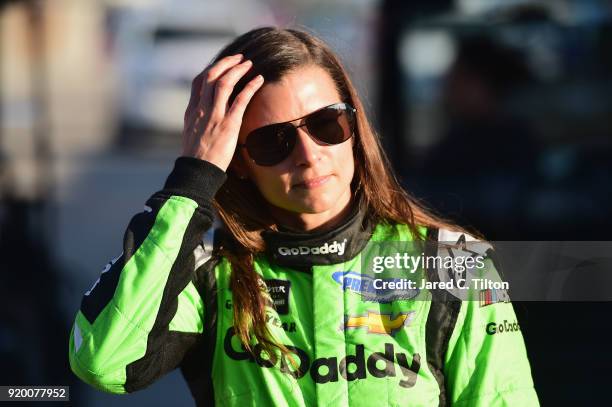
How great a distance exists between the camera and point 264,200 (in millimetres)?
1828

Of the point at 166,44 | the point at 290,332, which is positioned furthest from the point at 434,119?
the point at 290,332

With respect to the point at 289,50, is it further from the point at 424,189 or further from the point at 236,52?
the point at 424,189

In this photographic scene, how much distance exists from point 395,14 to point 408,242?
2529 mm

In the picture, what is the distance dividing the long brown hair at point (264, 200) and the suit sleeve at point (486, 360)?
21cm

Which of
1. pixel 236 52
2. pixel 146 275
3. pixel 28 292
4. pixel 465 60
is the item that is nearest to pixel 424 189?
pixel 465 60

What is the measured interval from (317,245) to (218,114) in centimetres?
31

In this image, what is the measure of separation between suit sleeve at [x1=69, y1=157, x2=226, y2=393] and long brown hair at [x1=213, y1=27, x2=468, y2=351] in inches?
4.3

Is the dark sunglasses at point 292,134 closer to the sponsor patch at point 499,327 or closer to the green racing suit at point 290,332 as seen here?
the green racing suit at point 290,332

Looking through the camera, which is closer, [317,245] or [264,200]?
[317,245]

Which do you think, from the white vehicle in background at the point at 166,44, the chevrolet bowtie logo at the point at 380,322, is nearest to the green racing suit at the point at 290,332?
the chevrolet bowtie logo at the point at 380,322

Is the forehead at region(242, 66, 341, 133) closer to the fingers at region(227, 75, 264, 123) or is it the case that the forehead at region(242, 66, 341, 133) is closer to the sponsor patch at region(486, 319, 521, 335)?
the fingers at region(227, 75, 264, 123)

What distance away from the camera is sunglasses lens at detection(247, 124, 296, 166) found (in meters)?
1.70

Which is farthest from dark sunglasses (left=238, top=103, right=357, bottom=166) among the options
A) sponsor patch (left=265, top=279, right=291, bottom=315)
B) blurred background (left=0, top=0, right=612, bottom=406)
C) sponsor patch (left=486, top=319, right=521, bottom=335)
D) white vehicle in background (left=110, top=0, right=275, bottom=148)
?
white vehicle in background (left=110, top=0, right=275, bottom=148)

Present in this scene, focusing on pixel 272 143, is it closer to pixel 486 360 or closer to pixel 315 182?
pixel 315 182
